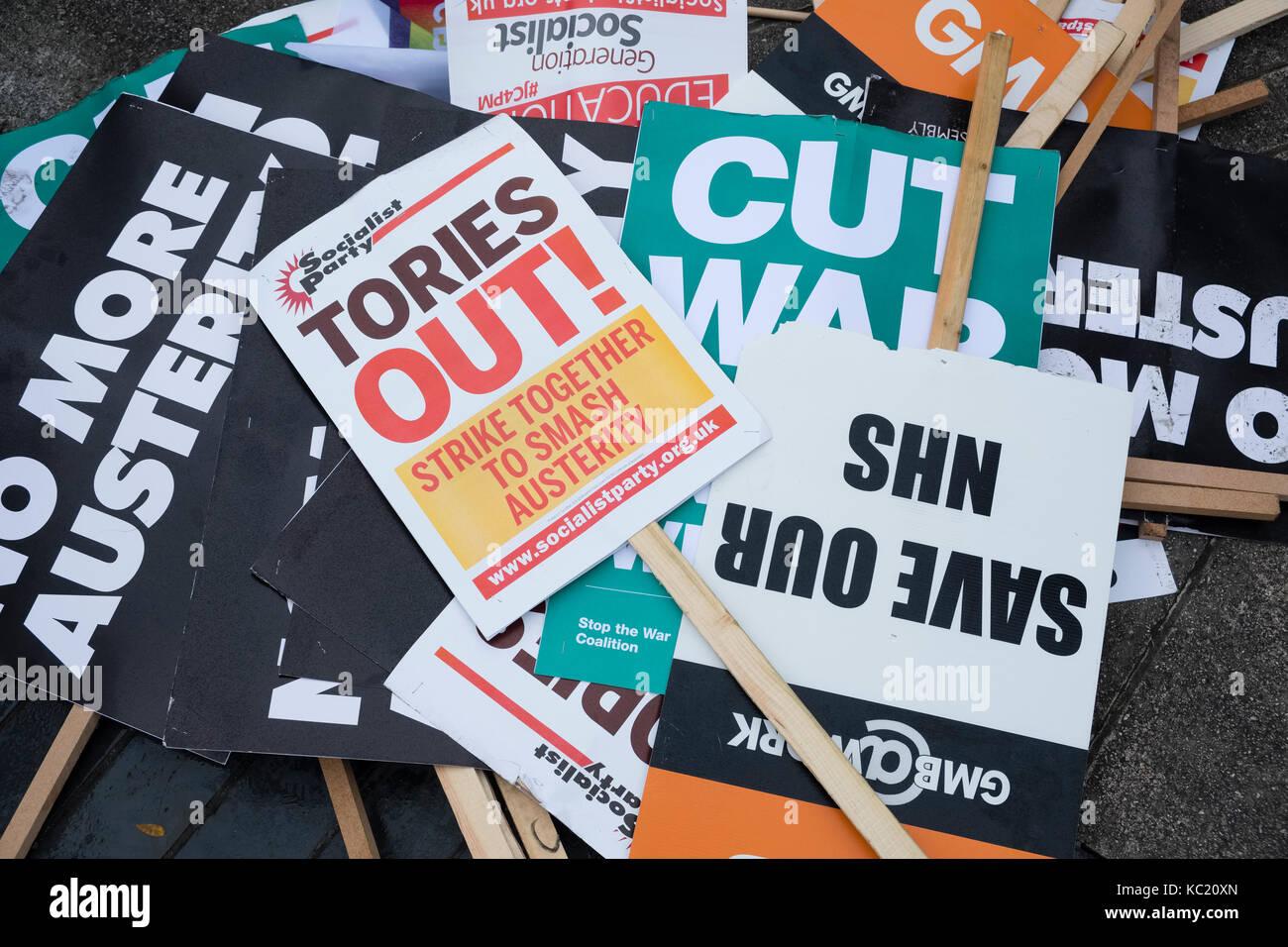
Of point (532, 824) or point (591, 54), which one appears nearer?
point (532, 824)

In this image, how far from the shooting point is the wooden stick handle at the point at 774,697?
69.1 inches

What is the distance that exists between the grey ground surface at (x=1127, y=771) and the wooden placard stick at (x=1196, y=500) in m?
0.16

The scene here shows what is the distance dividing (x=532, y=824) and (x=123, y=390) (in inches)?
54.5

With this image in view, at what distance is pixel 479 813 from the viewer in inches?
73.5

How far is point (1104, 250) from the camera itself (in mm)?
A: 2211

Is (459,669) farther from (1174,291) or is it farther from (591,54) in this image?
(1174,291)

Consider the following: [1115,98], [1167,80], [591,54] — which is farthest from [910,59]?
[591,54]

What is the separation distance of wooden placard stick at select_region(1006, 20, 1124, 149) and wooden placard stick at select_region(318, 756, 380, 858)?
6.95 ft

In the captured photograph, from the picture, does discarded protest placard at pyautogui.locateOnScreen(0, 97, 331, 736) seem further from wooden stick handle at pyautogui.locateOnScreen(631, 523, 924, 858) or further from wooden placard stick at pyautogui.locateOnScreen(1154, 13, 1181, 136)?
wooden placard stick at pyautogui.locateOnScreen(1154, 13, 1181, 136)

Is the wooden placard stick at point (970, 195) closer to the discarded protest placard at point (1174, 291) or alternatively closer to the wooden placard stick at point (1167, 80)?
the discarded protest placard at point (1174, 291)

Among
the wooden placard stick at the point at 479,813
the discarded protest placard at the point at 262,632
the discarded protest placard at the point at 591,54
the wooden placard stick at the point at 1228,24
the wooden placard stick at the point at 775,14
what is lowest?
the wooden placard stick at the point at 479,813

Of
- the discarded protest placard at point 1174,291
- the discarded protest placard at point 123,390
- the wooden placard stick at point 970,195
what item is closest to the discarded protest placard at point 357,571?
the discarded protest placard at point 123,390

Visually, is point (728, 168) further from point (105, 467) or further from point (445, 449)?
point (105, 467)

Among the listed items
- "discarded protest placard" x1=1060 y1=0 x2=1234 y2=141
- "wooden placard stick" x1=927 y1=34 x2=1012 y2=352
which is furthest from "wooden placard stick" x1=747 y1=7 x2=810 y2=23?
"discarded protest placard" x1=1060 y1=0 x2=1234 y2=141
